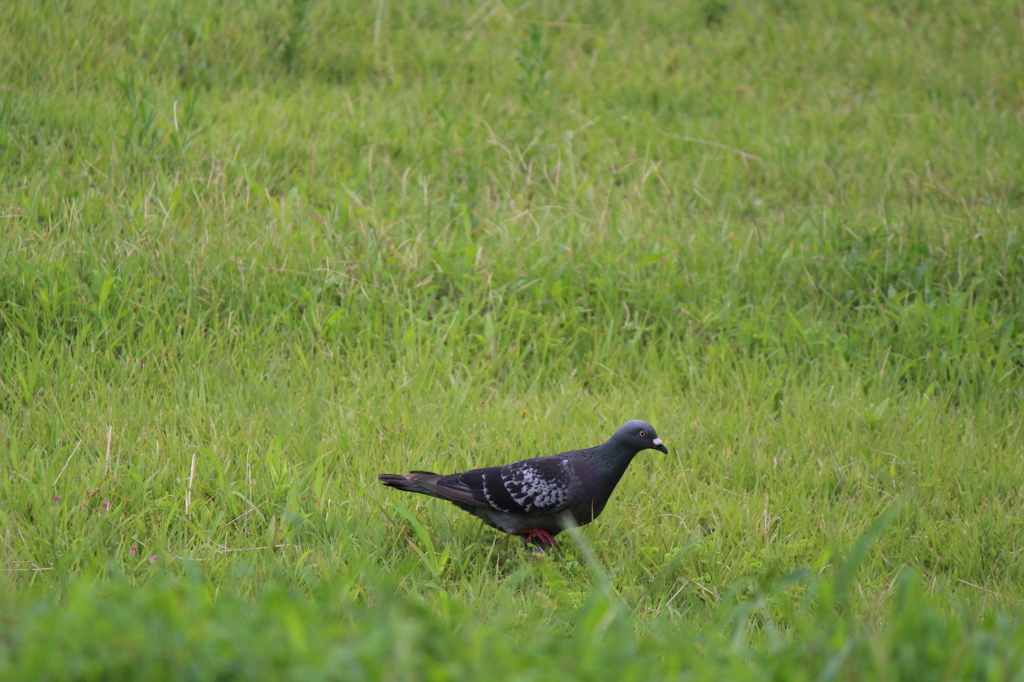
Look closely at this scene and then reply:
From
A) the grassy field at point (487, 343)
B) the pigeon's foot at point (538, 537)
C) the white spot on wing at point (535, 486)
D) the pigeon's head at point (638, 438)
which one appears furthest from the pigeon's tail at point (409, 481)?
the pigeon's head at point (638, 438)

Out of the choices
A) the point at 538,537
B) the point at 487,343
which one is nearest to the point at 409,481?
the point at 538,537

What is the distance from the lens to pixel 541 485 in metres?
4.04

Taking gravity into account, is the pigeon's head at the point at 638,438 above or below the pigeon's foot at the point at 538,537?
above

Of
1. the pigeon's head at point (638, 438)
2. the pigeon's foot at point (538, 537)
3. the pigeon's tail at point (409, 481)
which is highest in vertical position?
the pigeon's head at point (638, 438)

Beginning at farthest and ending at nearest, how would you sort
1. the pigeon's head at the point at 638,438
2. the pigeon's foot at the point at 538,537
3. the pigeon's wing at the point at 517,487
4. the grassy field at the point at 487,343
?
the pigeon's foot at the point at 538,537 < the pigeon's head at the point at 638,438 < the pigeon's wing at the point at 517,487 < the grassy field at the point at 487,343

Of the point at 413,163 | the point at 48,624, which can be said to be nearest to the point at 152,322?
the point at 413,163

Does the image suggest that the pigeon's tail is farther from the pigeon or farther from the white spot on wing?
the white spot on wing

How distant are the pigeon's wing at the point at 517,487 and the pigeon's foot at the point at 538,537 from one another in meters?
0.19

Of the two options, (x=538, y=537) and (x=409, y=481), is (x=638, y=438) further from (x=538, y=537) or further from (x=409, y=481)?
(x=409, y=481)

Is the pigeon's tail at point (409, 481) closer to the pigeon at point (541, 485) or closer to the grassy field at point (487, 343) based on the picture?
the pigeon at point (541, 485)

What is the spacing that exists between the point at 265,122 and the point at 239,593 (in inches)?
187

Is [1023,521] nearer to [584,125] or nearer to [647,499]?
[647,499]

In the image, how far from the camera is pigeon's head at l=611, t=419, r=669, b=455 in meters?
4.11

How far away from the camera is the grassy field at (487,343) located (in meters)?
2.31
